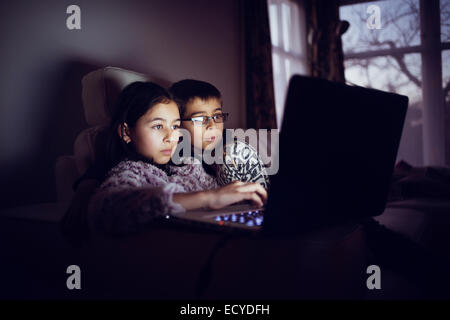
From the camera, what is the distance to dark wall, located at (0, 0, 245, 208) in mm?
1336

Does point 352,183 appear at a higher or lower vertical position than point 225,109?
lower

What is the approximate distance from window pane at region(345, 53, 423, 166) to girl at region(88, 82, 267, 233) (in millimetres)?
3494

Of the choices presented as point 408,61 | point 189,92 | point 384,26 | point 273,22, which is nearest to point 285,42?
point 273,22

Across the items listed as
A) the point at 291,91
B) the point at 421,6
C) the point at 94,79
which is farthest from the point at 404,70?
the point at 291,91

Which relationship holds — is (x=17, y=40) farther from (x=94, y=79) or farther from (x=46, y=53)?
(x=94, y=79)

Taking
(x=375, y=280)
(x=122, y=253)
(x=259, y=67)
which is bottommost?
(x=375, y=280)

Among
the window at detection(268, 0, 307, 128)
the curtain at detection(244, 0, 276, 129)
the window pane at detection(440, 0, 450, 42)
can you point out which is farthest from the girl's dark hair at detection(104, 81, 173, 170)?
the window pane at detection(440, 0, 450, 42)

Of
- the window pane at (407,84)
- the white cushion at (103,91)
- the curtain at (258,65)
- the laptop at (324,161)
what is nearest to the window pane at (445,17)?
the window pane at (407,84)

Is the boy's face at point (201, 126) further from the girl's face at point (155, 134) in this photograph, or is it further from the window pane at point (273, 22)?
the window pane at point (273, 22)

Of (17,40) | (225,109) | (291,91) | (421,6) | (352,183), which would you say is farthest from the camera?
(421,6)

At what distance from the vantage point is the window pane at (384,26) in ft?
13.0

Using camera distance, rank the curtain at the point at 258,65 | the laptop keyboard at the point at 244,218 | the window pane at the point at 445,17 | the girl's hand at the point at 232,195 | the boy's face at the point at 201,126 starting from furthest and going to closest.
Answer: the window pane at the point at 445,17, the curtain at the point at 258,65, the boy's face at the point at 201,126, the girl's hand at the point at 232,195, the laptop keyboard at the point at 244,218

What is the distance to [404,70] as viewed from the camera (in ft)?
13.3
